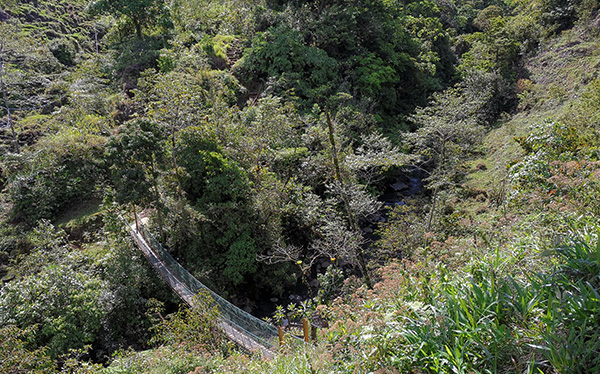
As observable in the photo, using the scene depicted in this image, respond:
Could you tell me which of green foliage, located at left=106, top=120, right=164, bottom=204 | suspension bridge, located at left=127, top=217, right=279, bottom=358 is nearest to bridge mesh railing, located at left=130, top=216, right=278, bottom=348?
suspension bridge, located at left=127, top=217, right=279, bottom=358

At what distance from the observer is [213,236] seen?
1024 cm

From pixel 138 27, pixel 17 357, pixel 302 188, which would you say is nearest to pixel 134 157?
pixel 17 357

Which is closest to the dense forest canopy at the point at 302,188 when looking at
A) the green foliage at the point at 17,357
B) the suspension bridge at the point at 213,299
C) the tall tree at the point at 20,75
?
the green foliage at the point at 17,357

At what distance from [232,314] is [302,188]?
18.3 ft

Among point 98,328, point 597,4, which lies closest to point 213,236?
point 98,328

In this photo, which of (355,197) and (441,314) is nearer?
(441,314)

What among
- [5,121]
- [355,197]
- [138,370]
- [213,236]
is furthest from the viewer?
[5,121]

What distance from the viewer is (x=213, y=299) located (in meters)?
7.55

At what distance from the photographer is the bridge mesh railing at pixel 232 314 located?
6941 millimetres

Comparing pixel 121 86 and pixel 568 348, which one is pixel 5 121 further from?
pixel 568 348

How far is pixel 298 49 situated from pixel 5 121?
47.7ft

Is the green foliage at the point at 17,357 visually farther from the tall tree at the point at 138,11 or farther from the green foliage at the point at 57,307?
the tall tree at the point at 138,11

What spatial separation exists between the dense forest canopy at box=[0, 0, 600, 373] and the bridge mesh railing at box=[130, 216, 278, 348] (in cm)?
54

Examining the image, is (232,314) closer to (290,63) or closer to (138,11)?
(290,63)
